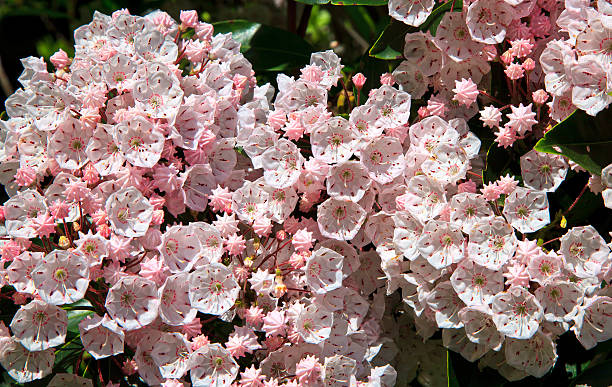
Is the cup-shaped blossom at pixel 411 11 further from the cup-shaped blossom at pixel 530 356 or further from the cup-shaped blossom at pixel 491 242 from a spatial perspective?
the cup-shaped blossom at pixel 530 356

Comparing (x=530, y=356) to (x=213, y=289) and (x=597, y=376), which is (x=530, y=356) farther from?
(x=213, y=289)

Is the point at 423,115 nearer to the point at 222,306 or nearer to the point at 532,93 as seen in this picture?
the point at 532,93

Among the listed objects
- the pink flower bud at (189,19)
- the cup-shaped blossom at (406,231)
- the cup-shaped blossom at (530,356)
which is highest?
the pink flower bud at (189,19)

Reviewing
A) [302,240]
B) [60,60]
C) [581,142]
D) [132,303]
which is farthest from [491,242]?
[60,60]

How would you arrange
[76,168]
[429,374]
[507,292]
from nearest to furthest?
1. [507,292]
2. [76,168]
3. [429,374]

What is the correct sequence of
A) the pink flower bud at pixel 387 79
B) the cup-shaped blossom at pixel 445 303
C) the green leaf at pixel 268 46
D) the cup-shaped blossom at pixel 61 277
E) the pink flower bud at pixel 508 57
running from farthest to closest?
the green leaf at pixel 268 46 < the pink flower bud at pixel 387 79 < the pink flower bud at pixel 508 57 < the cup-shaped blossom at pixel 445 303 < the cup-shaped blossom at pixel 61 277

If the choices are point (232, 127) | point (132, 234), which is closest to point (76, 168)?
point (132, 234)

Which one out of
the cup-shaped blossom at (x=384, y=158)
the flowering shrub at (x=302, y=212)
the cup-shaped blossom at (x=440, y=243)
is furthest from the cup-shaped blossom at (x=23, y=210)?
the cup-shaped blossom at (x=440, y=243)
